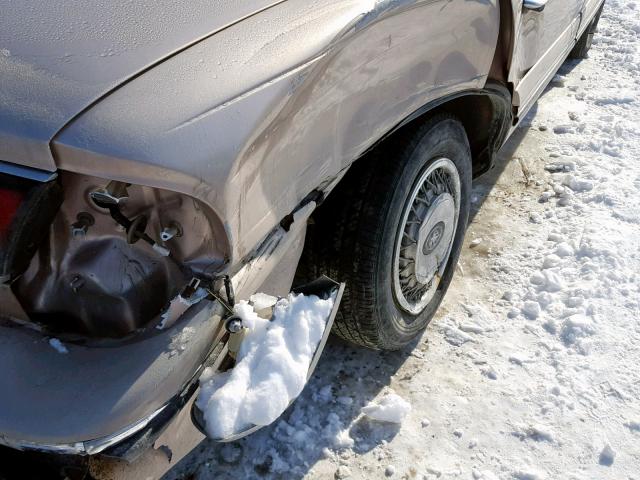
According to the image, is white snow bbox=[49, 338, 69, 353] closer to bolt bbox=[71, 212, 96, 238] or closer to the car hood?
bolt bbox=[71, 212, 96, 238]

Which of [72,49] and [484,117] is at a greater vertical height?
[72,49]

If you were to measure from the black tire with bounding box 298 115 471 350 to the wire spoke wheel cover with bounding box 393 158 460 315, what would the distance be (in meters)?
0.05

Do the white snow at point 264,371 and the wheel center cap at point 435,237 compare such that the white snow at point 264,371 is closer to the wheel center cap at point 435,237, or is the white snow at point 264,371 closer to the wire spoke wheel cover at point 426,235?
the wire spoke wheel cover at point 426,235

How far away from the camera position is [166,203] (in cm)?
142

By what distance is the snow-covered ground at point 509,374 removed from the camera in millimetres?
2242

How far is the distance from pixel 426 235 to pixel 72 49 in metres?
1.41

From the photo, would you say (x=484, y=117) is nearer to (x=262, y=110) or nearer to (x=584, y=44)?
(x=262, y=110)

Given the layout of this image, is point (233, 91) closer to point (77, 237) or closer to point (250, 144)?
point (250, 144)

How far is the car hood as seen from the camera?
1260 millimetres

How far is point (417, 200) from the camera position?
2.31 meters

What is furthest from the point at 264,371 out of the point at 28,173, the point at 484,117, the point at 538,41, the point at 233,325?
the point at 538,41

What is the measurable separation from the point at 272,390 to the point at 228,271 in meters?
0.28

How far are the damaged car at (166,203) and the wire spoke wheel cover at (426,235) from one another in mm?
513

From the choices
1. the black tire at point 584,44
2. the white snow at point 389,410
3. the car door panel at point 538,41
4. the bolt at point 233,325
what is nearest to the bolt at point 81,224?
Result: the bolt at point 233,325
